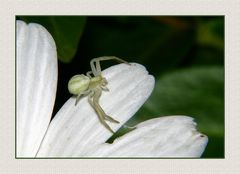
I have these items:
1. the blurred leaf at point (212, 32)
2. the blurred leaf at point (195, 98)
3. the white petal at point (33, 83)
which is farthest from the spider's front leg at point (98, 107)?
the blurred leaf at point (212, 32)

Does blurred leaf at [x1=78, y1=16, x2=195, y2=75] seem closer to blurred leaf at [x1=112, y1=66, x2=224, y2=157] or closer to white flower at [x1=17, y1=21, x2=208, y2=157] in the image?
blurred leaf at [x1=112, y1=66, x2=224, y2=157]

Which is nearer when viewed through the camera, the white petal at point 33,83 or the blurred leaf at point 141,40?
the white petal at point 33,83

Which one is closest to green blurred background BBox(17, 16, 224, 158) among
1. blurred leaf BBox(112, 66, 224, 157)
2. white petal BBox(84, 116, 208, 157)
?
blurred leaf BBox(112, 66, 224, 157)

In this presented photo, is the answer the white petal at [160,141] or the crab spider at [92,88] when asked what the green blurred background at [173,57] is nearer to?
the crab spider at [92,88]

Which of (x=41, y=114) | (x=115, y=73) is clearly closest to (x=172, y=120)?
(x=115, y=73)

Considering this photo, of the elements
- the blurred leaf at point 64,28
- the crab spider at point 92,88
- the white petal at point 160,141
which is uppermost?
the blurred leaf at point 64,28

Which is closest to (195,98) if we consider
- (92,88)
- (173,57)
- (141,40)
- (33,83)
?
(173,57)

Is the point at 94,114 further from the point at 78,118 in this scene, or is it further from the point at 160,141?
the point at 160,141
